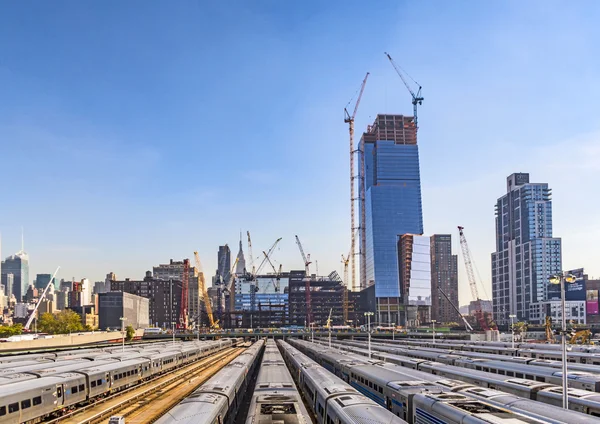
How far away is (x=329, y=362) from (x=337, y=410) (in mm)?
34091

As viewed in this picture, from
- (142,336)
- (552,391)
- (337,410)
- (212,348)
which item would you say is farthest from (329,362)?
(142,336)

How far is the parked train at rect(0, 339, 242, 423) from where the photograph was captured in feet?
102

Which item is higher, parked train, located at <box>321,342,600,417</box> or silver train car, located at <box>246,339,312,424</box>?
silver train car, located at <box>246,339,312,424</box>

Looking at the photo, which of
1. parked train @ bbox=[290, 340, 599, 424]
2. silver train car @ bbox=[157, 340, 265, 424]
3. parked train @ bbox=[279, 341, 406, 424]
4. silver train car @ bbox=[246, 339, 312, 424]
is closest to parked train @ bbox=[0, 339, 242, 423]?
silver train car @ bbox=[157, 340, 265, 424]

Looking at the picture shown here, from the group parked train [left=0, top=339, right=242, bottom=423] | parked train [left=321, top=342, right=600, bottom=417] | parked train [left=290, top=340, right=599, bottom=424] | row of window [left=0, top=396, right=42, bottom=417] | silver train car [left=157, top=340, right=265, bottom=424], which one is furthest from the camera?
parked train [left=0, top=339, right=242, bottom=423]

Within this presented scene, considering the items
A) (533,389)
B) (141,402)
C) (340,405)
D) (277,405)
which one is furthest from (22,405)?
(533,389)

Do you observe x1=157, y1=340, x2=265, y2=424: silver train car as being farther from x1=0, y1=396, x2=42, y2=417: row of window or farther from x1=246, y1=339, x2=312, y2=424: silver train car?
x1=0, y1=396, x2=42, y2=417: row of window

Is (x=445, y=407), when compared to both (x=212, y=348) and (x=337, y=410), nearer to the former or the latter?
(x=337, y=410)

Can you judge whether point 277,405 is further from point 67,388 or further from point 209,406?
point 67,388

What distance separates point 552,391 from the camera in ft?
97.8

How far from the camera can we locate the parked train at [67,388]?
31.0 metres

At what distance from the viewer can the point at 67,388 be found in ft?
124

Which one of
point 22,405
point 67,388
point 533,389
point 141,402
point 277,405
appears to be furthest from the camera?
point 141,402

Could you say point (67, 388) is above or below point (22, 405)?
below
